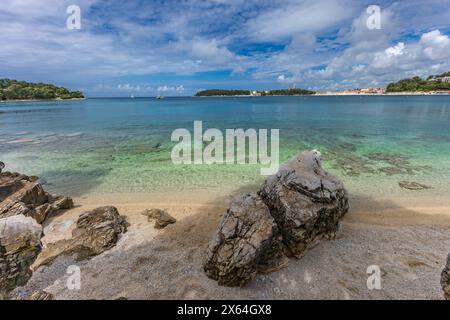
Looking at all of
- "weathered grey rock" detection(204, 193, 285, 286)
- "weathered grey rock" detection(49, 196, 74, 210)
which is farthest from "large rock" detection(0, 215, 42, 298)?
"weathered grey rock" detection(204, 193, 285, 286)

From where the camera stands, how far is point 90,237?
7.35m

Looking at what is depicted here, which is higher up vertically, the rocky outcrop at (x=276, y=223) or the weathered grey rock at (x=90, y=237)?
the rocky outcrop at (x=276, y=223)

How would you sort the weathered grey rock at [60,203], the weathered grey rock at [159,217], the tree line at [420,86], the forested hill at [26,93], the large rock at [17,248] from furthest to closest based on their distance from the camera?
the tree line at [420,86], the forested hill at [26,93], the weathered grey rock at [60,203], the weathered grey rock at [159,217], the large rock at [17,248]

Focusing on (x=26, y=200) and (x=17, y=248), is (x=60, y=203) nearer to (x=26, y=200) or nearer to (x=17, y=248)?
(x=26, y=200)

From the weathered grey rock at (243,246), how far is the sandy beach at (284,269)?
0.91ft

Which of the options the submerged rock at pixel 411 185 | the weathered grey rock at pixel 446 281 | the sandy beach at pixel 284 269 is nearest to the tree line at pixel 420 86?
the submerged rock at pixel 411 185

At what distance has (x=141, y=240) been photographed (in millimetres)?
7457

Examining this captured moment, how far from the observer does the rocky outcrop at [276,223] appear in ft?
17.8

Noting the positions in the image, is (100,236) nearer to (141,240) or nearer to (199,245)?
(141,240)

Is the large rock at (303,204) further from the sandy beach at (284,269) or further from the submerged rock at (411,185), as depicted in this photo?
the submerged rock at (411,185)

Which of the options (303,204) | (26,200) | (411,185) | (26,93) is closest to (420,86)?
A: (411,185)

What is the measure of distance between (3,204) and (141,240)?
541 cm
